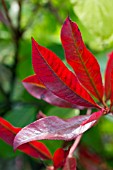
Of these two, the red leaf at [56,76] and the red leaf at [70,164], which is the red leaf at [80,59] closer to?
the red leaf at [56,76]

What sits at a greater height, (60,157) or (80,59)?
(80,59)

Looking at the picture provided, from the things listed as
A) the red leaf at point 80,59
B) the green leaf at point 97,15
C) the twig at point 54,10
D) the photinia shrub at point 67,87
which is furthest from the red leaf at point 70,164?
the twig at point 54,10

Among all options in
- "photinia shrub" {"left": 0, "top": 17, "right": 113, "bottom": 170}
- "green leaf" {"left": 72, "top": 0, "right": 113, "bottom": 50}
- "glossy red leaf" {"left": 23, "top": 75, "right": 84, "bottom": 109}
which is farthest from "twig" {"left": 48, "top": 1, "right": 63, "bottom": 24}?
"photinia shrub" {"left": 0, "top": 17, "right": 113, "bottom": 170}

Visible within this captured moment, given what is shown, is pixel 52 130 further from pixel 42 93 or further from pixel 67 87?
pixel 42 93

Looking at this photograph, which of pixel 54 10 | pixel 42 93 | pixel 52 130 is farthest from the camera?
pixel 54 10

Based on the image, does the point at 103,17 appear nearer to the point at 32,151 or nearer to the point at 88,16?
the point at 88,16

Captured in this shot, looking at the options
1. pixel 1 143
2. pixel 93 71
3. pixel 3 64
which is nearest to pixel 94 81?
pixel 93 71

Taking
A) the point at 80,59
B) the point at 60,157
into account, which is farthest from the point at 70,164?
the point at 80,59
